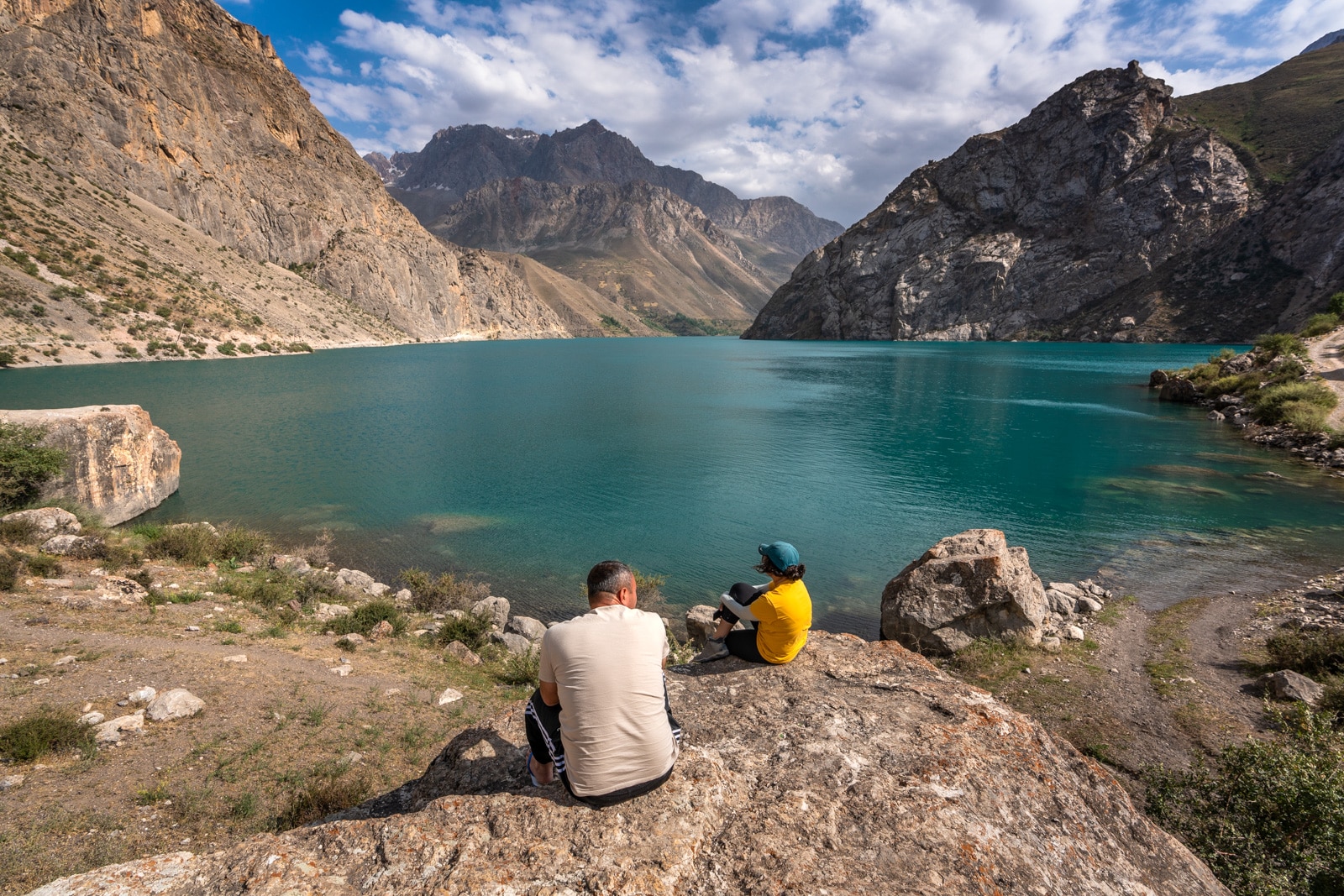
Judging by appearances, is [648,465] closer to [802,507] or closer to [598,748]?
[802,507]

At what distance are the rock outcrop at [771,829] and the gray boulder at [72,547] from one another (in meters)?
11.3

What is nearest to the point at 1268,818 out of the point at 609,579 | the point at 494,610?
the point at 609,579

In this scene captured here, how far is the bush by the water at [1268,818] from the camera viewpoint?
13.9 feet

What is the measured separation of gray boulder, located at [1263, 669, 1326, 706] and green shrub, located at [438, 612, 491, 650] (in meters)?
12.4

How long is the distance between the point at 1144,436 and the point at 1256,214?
131 metres

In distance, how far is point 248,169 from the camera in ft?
384

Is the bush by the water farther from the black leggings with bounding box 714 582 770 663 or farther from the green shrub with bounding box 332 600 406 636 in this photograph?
the green shrub with bounding box 332 600 406 636

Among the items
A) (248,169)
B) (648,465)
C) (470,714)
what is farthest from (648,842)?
(248,169)

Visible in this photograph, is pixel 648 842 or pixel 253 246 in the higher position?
pixel 253 246

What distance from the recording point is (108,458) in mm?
17750

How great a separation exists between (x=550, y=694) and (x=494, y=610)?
10.0m

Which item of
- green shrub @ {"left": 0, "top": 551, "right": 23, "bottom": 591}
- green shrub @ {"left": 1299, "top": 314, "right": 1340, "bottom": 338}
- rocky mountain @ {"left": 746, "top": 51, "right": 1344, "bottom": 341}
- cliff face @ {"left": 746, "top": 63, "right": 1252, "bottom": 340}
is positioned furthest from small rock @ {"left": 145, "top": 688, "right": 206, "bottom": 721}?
cliff face @ {"left": 746, "top": 63, "right": 1252, "bottom": 340}

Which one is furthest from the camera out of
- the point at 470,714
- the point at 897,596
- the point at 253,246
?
the point at 253,246

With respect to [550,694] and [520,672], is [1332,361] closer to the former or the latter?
[520,672]
